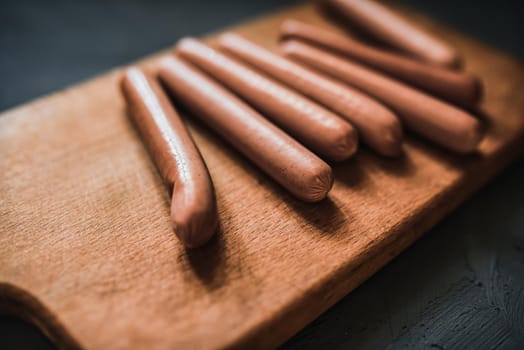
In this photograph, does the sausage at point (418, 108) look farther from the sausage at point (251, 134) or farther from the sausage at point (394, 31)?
the sausage at point (251, 134)

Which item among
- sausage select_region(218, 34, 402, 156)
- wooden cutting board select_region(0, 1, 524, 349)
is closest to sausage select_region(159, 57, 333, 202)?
wooden cutting board select_region(0, 1, 524, 349)

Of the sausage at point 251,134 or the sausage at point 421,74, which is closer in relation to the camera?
the sausage at point 251,134

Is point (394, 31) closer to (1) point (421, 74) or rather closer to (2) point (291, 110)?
(1) point (421, 74)

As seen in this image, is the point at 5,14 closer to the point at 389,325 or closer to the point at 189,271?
the point at 189,271

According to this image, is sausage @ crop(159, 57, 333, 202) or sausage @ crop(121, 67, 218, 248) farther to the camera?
sausage @ crop(159, 57, 333, 202)

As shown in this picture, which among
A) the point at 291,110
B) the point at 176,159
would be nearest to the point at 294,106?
the point at 291,110

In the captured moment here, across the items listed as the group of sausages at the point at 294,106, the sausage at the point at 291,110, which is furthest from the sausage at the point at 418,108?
the sausage at the point at 291,110

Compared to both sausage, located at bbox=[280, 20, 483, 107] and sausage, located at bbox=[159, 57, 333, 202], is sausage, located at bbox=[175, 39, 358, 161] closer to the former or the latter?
sausage, located at bbox=[159, 57, 333, 202]
